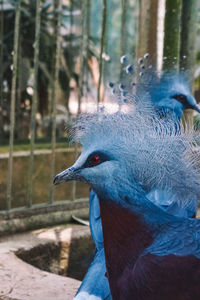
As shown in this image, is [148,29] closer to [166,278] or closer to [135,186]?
[135,186]

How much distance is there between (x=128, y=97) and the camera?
2.18m

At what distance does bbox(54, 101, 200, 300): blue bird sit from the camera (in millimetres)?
1835

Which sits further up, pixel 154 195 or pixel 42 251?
pixel 154 195

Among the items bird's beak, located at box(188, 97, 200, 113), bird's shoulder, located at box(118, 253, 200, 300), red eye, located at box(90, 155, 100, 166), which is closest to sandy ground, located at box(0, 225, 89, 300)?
bird's shoulder, located at box(118, 253, 200, 300)

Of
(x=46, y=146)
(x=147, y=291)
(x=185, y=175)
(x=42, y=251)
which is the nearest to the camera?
(x=147, y=291)

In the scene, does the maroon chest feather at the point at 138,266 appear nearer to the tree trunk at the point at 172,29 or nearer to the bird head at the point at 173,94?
the bird head at the point at 173,94

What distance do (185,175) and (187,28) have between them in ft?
5.72

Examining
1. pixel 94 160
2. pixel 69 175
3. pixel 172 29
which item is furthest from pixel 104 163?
pixel 172 29

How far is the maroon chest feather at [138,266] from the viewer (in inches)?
68.6

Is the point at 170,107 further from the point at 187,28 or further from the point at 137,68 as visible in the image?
the point at 187,28

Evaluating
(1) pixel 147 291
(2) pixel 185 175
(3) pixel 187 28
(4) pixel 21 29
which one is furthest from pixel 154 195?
(4) pixel 21 29

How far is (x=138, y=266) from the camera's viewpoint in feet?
5.95

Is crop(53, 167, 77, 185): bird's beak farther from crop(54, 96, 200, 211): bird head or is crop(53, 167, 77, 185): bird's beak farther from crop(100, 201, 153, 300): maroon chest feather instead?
crop(100, 201, 153, 300): maroon chest feather

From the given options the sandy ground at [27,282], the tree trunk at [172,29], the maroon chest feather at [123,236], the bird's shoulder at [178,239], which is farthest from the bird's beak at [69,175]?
the tree trunk at [172,29]
